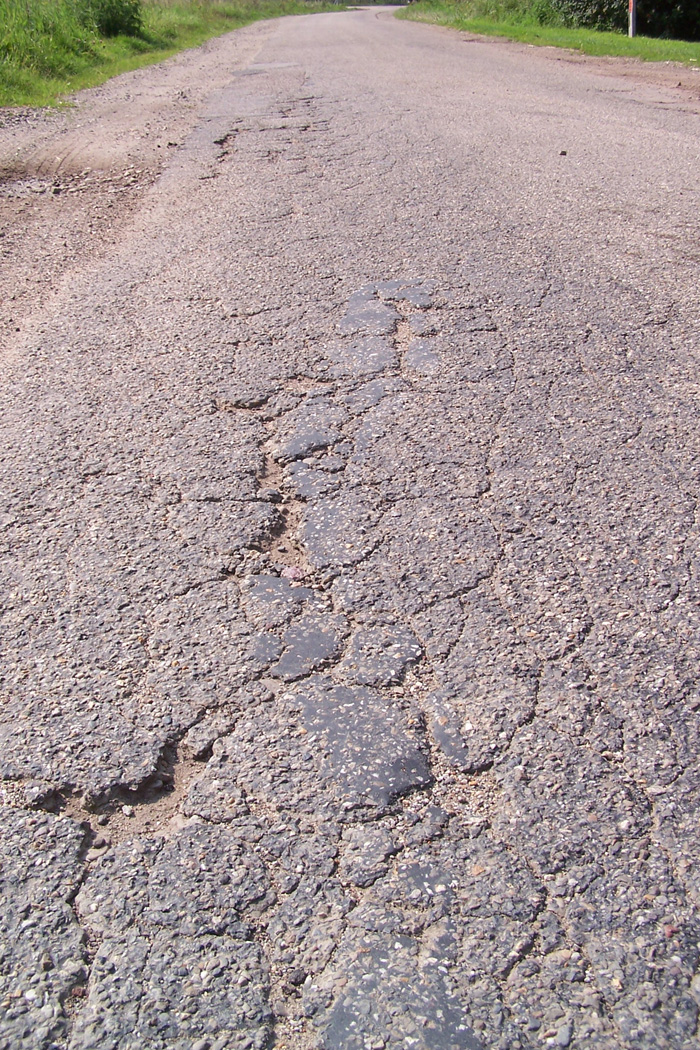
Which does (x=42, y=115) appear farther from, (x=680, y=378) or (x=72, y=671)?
(x=72, y=671)

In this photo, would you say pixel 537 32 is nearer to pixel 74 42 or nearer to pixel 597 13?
pixel 597 13

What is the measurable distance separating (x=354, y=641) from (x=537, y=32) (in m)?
18.6

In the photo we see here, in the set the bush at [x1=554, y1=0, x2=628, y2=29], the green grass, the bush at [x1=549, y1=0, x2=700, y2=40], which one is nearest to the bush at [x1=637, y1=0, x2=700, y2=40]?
the bush at [x1=549, y1=0, x2=700, y2=40]

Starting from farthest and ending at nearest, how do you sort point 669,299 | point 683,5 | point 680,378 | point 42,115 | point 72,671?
point 683,5 < point 42,115 < point 669,299 < point 680,378 < point 72,671

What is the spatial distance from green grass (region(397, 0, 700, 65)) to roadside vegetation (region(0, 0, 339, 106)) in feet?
22.2

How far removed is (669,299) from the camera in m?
3.84

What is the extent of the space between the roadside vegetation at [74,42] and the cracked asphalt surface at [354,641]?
7184 millimetres

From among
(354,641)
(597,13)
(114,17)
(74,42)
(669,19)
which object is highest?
(114,17)

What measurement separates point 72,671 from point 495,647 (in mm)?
1013

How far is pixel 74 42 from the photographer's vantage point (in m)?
12.7

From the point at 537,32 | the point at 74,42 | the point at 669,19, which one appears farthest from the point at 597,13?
the point at 74,42

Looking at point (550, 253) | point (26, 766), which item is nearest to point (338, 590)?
point (26, 766)

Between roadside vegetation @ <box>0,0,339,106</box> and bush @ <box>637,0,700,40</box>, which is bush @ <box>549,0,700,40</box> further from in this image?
roadside vegetation @ <box>0,0,339,106</box>

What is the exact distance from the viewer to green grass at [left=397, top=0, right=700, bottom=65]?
13.0m
